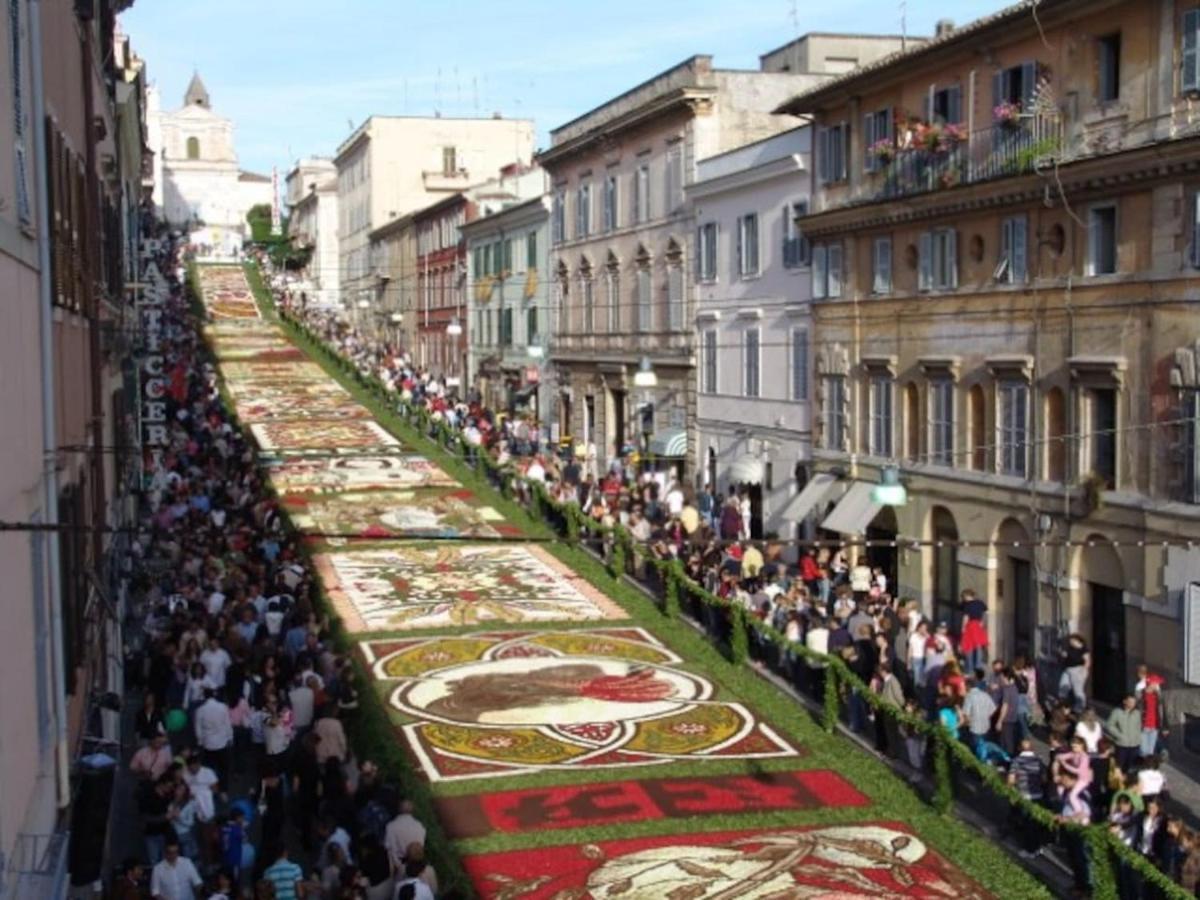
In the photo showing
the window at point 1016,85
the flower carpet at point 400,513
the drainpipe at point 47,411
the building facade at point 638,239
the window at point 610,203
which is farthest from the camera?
the window at point 610,203

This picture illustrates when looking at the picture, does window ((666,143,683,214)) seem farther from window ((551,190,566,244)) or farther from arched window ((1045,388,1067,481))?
arched window ((1045,388,1067,481))

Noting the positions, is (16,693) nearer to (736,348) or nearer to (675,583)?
(675,583)

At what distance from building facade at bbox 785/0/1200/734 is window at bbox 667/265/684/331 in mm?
11257

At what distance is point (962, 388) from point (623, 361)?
22423mm

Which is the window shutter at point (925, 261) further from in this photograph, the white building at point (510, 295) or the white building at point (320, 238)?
the white building at point (320, 238)

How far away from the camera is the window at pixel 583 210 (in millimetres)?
55562

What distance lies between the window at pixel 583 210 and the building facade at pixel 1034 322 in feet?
67.2

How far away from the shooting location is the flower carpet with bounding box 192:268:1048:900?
17297 mm

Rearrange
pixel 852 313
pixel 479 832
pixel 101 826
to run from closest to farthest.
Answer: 1. pixel 101 826
2. pixel 479 832
3. pixel 852 313

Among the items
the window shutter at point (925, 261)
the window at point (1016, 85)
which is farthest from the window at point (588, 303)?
the window at point (1016, 85)

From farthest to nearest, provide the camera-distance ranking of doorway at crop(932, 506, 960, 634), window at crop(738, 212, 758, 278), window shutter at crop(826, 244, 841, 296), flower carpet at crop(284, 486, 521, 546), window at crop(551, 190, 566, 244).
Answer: window at crop(551, 190, 566, 244) < window at crop(738, 212, 758, 278) < flower carpet at crop(284, 486, 521, 546) < window shutter at crop(826, 244, 841, 296) < doorway at crop(932, 506, 960, 634)

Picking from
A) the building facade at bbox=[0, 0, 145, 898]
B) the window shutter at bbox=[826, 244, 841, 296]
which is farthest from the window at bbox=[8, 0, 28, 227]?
the window shutter at bbox=[826, 244, 841, 296]

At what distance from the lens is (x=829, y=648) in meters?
23.9

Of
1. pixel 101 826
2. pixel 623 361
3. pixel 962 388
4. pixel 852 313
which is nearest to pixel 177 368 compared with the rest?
pixel 623 361
